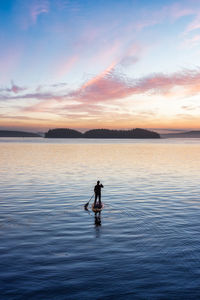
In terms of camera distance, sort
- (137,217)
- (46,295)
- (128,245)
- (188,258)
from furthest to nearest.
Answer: (137,217), (128,245), (188,258), (46,295)

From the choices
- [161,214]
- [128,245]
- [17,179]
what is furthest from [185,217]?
[17,179]

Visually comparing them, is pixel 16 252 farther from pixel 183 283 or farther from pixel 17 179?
pixel 17 179

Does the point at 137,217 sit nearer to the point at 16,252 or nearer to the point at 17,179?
the point at 16,252

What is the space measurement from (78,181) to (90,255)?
32.2 meters

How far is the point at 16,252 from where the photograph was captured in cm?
1734

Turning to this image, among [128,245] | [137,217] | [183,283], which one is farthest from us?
[137,217]

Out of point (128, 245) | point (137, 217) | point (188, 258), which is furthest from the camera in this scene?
point (137, 217)

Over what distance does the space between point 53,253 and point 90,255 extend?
7.47 ft

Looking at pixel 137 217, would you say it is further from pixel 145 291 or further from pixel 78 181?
pixel 78 181

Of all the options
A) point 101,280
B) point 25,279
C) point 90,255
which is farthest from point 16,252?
point 101,280

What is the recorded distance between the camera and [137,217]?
25.9 metres

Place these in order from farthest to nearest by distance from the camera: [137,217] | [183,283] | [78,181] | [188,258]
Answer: [78,181], [137,217], [188,258], [183,283]

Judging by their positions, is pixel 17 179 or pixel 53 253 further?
pixel 17 179

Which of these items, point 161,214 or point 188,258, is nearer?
point 188,258
